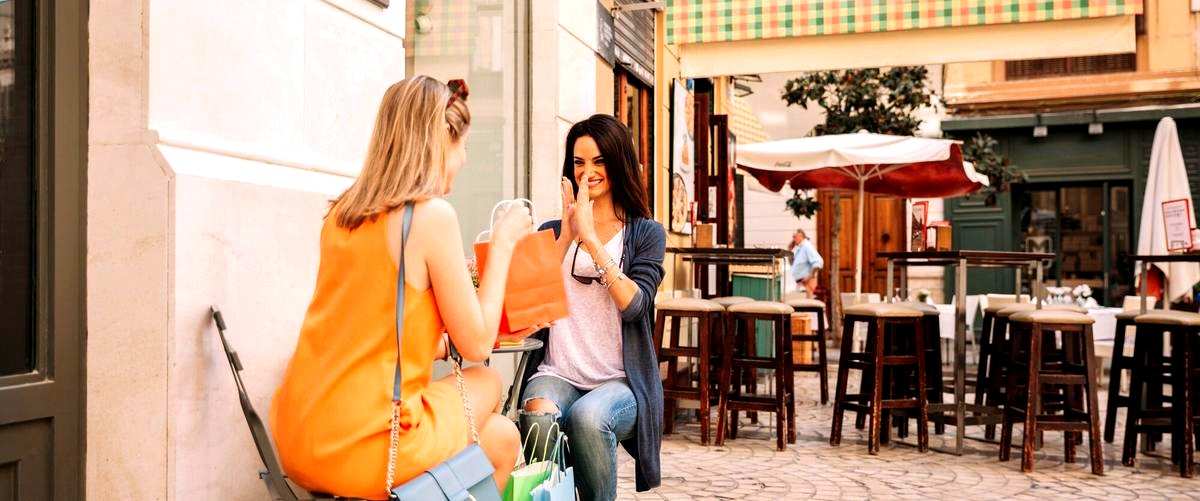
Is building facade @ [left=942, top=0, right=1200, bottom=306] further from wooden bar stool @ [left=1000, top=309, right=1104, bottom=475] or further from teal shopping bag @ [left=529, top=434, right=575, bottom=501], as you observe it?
teal shopping bag @ [left=529, top=434, right=575, bottom=501]

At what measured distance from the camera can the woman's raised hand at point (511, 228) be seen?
2.48 metres

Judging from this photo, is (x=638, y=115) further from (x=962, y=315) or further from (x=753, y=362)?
(x=962, y=315)

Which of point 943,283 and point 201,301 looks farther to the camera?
point 943,283

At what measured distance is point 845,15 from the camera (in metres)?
7.78

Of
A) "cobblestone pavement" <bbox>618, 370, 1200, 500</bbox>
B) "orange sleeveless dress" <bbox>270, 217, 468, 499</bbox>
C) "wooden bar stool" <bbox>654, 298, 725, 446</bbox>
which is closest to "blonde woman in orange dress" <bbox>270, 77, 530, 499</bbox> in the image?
"orange sleeveless dress" <bbox>270, 217, 468, 499</bbox>

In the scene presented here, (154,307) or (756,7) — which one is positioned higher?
(756,7)

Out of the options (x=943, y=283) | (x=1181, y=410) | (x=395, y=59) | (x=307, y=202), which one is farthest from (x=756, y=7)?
(x=943, y=283)

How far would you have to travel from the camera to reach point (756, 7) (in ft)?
26.7

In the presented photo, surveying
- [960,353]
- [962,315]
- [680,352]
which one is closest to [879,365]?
[960,353]

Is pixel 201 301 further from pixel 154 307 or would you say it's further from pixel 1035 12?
pixel 1035 12

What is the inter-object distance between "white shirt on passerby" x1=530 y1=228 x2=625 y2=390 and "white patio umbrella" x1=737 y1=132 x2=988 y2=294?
5.57 metres

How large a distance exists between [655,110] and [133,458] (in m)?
7.21

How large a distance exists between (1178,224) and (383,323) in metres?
6.98

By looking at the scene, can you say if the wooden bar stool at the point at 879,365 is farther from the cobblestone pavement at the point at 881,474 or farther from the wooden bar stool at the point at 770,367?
the wooden bar stool at the point at 770,367
